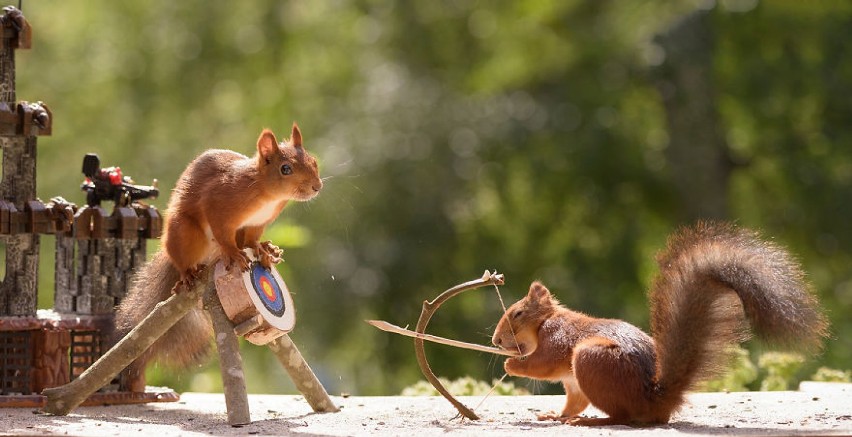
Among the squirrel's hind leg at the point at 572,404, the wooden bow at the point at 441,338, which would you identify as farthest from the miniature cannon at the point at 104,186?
the squirrel's hind leg at the point at 572,404

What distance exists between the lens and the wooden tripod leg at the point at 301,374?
4.70m

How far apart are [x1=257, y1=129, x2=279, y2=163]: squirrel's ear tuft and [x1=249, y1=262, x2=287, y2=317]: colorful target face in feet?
1.51

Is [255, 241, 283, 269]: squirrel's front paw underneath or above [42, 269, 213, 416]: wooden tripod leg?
above

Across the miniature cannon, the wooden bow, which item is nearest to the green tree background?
the miniature cannon

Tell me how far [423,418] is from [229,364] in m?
0.83

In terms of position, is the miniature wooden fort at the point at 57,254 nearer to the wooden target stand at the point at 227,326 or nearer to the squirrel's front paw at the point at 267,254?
the wooden target stand at the point at 227,326

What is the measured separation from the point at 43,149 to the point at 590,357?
30.6 ft

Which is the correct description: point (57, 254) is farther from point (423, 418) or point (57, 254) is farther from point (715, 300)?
point (715, 300)

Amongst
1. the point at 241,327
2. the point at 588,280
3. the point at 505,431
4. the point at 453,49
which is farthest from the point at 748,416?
the point at 453,49

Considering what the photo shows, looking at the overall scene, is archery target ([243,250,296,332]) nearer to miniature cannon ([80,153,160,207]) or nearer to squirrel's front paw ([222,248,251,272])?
squirrel's front paw ([222,248,251,272])

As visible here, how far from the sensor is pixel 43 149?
12242 millimetres

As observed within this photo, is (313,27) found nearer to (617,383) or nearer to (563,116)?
(563,116)

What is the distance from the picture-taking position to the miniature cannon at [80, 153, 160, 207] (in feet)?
17.1

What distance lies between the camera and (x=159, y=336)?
4.58 m
